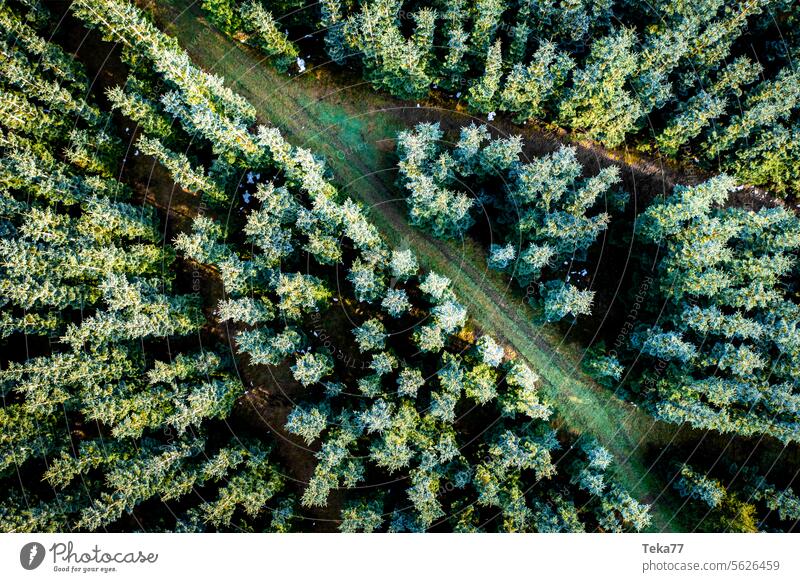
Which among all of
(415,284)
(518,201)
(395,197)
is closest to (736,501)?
(518,201)

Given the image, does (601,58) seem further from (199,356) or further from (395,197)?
(199,356)

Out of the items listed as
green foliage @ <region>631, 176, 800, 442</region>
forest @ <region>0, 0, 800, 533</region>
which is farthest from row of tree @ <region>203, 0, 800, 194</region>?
green foliage @ <region>631, 176, 800, 442</region>

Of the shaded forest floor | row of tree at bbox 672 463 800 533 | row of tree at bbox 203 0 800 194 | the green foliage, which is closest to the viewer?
the green foliage

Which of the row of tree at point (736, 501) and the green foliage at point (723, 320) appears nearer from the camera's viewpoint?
the green foliage at point (723, 320)

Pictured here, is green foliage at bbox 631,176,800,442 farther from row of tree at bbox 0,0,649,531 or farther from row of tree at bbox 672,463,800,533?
row of tree at bbox 0,0,649,531

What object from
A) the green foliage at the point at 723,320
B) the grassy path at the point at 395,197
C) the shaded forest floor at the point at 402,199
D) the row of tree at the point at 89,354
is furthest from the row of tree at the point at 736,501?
the row of tree at the point at 89,354

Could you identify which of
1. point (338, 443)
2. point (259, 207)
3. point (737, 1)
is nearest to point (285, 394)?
point (338, 443)

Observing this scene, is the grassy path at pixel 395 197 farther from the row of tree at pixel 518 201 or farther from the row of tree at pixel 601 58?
the row of tree at pixel 601 58
